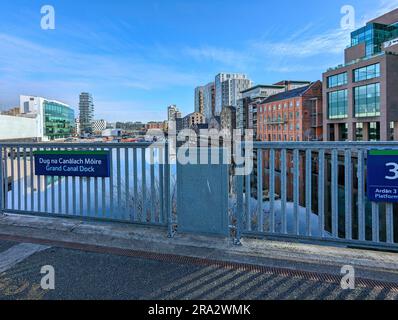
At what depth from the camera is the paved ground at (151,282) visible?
2.50 metres

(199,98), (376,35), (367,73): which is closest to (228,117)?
(376,35)

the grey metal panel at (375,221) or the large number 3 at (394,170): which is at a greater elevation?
the large number 3 at (394,170)

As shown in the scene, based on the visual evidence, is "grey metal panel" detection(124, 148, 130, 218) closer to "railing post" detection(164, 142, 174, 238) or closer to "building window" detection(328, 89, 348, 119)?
"railing post" detection(164, 142, 174, 238)

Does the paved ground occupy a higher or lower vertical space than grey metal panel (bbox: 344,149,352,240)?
lower

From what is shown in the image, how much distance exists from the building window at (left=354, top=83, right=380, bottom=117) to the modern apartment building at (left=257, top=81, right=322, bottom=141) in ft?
57.1

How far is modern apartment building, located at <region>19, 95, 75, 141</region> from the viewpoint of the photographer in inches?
3385

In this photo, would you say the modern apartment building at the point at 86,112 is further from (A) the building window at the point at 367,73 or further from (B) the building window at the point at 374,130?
(B) the building window at the point at 374,130

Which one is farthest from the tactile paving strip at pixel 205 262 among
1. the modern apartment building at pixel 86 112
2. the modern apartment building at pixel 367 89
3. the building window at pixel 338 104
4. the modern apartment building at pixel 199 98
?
the modern apartment building at pixel 199 98

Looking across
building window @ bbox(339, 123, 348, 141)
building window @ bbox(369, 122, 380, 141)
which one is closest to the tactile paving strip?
building window @ bbox(369, 122, 380, 141)

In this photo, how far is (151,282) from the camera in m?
2.73

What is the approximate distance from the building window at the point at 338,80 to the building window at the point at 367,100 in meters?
3.53

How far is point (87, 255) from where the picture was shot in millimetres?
3385

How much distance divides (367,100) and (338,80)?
7459mm
